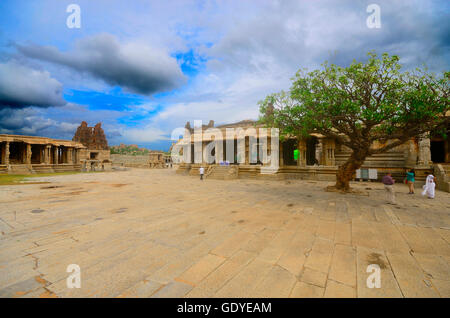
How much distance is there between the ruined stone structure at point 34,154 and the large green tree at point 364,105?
110ft

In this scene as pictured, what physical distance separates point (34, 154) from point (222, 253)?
4894 cm

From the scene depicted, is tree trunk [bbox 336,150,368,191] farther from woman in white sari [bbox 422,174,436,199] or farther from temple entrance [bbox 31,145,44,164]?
temple entrance [bbox 31,145,44,164]

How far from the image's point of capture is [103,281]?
2.49 meters

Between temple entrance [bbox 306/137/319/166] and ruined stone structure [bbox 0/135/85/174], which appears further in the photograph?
ruined stone structure [bbox 0/135/85/174]

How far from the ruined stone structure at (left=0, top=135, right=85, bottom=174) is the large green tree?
110 feet

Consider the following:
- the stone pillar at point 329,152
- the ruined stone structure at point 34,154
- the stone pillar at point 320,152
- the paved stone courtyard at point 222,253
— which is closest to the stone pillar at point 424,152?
the stone pillar at point 329,152

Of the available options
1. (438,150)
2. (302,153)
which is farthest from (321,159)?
(438,150)

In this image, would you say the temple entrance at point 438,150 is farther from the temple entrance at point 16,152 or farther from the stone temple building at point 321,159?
the temple entrance at point 16,152

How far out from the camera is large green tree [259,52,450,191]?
7.82m

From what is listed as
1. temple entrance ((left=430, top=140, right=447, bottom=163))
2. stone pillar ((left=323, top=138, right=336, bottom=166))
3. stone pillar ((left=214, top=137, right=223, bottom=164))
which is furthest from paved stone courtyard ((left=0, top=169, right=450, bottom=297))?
temple entrance ((left=430, top=140, right=447, bottom=163))
